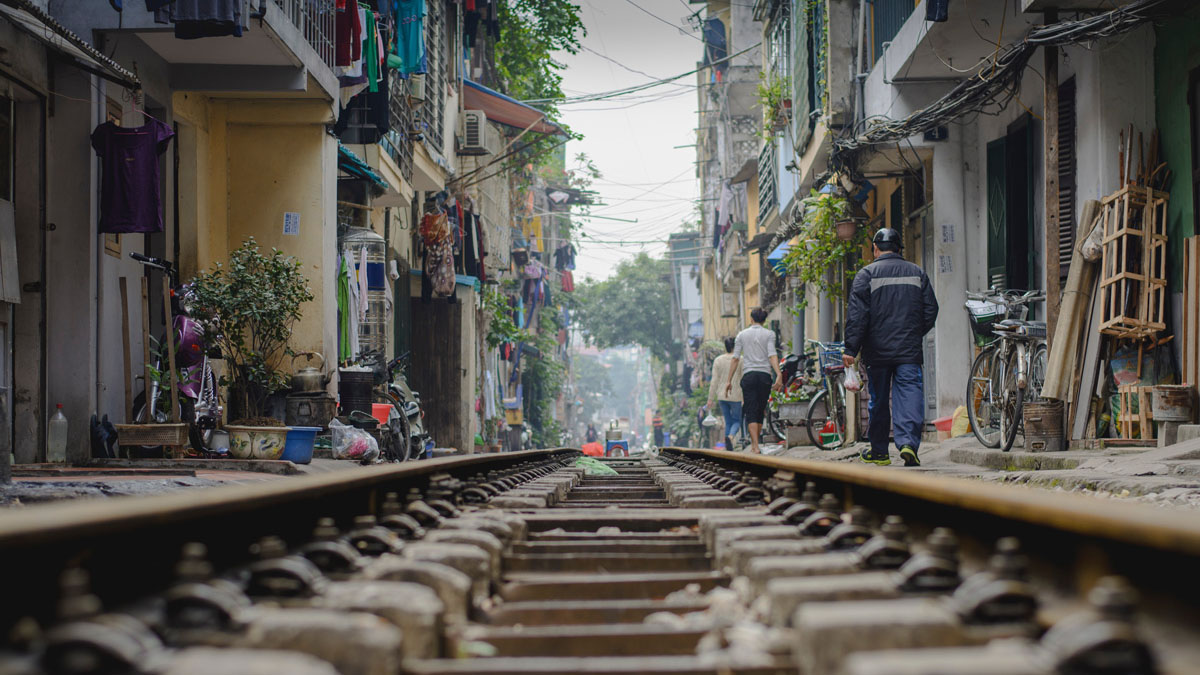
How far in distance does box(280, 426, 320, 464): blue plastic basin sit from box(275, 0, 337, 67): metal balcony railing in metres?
3.74

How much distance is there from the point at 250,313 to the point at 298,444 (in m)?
1.34

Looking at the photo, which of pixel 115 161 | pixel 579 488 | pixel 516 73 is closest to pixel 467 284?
pixel 516 73

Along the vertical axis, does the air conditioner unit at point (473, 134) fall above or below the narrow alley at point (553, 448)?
above

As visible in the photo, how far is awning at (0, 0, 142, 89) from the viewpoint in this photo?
290 inches

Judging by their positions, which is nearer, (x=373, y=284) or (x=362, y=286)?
(x=362, y=286)

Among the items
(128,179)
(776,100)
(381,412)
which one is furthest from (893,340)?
(776,100)

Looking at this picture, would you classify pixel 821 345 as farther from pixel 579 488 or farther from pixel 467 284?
pixel 467 284

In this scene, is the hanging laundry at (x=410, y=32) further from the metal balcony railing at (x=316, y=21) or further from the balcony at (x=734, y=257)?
the balcony at (x=734, y=257)

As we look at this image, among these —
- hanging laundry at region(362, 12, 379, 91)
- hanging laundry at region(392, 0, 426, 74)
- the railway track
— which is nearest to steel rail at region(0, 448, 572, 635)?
the railway track

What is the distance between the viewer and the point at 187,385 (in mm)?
9508

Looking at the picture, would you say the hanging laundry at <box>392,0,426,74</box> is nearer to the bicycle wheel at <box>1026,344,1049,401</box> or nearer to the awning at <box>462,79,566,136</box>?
the awning at <box>462,79,566,136</box>

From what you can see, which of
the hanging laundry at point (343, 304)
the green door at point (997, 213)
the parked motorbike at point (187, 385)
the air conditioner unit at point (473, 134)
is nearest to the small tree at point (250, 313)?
the parked motorbike at point (187, 385)

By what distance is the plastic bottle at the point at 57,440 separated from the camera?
853 cm

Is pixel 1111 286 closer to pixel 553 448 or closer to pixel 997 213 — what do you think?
pixel 997 213
